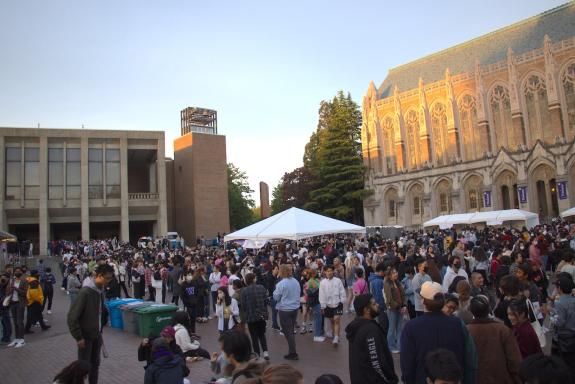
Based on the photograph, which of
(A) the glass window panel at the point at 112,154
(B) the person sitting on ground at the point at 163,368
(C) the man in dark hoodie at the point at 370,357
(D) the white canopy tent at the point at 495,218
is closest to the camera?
(C) the man in dark hoodie at the point at 370,357

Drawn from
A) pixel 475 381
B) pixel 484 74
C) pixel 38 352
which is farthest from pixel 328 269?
pixel 484 74

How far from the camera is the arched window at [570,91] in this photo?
141 ft

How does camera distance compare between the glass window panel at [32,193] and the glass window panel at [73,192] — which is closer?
the glass window panel at [32,193]

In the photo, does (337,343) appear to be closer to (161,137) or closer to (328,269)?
(328,269)

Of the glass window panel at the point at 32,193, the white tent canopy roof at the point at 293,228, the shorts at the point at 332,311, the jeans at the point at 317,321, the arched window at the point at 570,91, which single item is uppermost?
the arched window at the point at 570,91

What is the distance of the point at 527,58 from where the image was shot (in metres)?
45.8

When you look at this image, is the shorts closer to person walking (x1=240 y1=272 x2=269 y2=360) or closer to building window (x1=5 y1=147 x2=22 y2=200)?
person walking (x1=240 y1=272 x2=269 y2=360)

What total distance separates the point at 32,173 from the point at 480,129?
146 feet

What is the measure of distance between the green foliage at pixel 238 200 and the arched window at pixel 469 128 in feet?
110

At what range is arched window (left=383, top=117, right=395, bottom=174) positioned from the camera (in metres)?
56.0

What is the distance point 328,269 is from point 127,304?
6.33 meters

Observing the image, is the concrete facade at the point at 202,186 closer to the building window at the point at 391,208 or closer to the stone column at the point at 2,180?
the stone column at the point at 2,180

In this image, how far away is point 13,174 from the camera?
44500 millimetres

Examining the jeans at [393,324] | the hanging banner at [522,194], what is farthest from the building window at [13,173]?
the hanging banner at [522,194]
